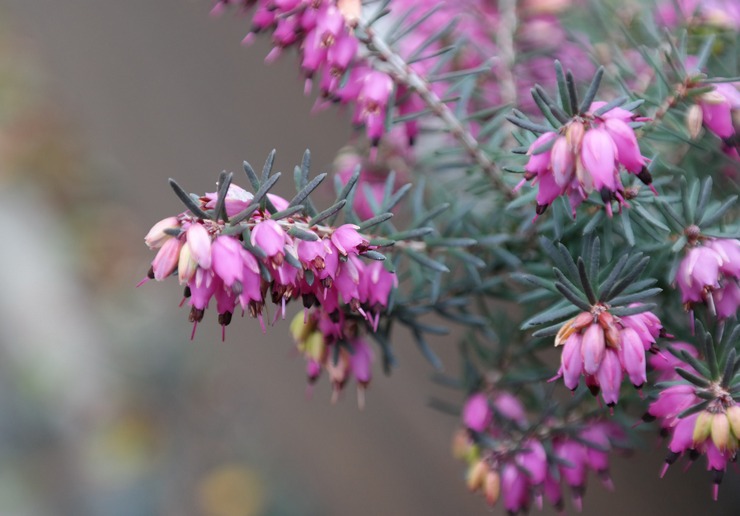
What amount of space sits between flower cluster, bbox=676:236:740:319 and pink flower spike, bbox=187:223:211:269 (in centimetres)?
31

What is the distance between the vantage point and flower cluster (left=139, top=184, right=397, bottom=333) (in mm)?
393

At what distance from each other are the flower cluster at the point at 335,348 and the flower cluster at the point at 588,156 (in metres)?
0.19

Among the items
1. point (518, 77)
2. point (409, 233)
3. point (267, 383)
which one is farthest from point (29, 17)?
point (409, 233)

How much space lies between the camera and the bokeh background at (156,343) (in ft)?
3.97

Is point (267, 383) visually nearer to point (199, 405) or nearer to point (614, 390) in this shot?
point (199, 405)

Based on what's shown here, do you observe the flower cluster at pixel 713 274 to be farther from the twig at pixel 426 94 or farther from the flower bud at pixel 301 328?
the flower bud at pixel 301 328

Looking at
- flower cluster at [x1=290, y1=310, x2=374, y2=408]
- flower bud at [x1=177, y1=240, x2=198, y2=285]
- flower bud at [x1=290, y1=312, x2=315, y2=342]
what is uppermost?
flower bud at [x1=177, y1=240, x2=198, y2=285]

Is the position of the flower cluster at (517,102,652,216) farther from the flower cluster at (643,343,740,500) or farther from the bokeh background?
the bokeh background

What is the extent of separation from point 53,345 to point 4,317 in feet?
0.58

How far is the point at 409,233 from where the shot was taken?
1.70 feet

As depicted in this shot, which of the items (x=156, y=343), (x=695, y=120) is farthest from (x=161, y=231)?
(x=156, y=343)

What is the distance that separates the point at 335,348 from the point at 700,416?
0.26 meters

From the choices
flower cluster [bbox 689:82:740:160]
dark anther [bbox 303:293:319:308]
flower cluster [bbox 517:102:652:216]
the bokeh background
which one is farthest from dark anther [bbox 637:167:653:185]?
the bokeh background

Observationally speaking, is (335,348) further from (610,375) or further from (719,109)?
(719,109)
